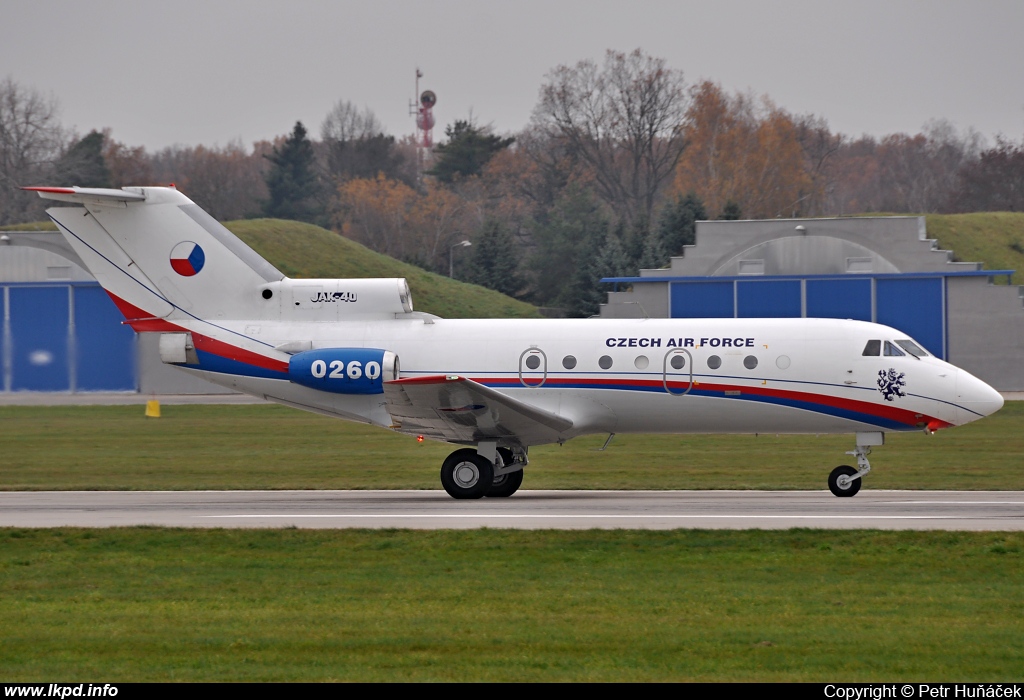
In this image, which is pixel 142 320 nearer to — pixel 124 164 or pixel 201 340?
pixel 201 340

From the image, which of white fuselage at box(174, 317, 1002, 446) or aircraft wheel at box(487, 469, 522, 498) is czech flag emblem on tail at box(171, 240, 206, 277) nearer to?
white fuselage at box(174, 317, 1002, 446)

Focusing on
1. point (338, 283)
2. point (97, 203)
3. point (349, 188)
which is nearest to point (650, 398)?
point (338, 283)

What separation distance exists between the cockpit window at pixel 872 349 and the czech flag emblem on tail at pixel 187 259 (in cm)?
1201

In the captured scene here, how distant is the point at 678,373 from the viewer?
20.9 meters

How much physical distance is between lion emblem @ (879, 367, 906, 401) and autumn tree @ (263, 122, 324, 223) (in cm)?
8459

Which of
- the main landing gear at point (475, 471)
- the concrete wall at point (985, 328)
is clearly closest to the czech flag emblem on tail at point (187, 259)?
the main landing gear at point (475, 471)

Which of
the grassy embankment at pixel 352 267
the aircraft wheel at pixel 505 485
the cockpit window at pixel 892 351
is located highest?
the grassy embankment at pixel 352 267

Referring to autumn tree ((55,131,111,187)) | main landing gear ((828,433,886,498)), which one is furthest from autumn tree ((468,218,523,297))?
main landing gear ((828,433,886,498))

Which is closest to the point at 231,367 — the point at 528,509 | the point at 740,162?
the point at 528,509

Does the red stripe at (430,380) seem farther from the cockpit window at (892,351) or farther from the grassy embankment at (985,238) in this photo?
the grassy embankment at (985,238)

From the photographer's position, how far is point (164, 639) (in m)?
10.2

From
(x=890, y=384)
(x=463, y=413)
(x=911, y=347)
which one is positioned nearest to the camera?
(x=463, y=413)

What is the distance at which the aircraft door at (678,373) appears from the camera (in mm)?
20875

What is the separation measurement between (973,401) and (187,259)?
14.1m
